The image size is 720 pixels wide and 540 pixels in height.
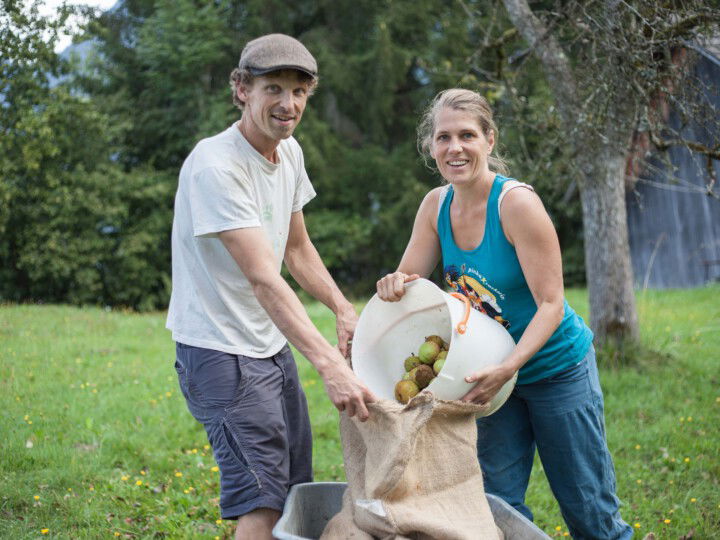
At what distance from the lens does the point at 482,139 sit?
260 centimetres

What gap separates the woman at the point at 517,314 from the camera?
249cm

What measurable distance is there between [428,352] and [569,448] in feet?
1.98

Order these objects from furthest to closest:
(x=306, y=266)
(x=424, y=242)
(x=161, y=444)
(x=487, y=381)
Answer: (x=161, y=444) < (x=306, y=266) < (x=424, y=242) < (x=487, y=381)

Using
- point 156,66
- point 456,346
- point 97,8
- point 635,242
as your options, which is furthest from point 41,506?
point 97,8

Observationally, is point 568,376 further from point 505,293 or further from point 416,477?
point 416,477

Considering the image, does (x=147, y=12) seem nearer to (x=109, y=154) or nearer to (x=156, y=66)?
(x=156, y=66)

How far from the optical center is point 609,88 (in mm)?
4508

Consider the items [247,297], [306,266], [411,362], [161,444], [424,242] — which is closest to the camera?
[411,362]

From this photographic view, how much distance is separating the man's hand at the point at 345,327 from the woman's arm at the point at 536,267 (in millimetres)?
671

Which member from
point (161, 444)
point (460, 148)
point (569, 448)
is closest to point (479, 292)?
point (460, 148)

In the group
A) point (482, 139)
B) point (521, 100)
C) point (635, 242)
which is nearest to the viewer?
point (482, 139)

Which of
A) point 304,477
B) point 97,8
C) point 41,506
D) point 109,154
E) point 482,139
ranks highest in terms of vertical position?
point 97,8

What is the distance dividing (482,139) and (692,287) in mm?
12900

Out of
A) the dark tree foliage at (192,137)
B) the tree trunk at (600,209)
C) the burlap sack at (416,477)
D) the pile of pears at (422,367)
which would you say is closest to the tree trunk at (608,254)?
the tree trunk at (600,209)
